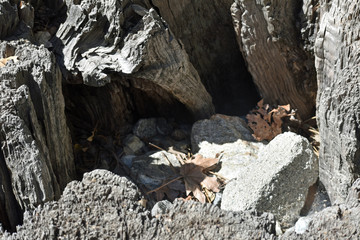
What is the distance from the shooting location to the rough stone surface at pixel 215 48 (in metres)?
4.11

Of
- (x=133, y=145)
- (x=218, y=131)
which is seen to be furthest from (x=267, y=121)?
(x=133, y=145)

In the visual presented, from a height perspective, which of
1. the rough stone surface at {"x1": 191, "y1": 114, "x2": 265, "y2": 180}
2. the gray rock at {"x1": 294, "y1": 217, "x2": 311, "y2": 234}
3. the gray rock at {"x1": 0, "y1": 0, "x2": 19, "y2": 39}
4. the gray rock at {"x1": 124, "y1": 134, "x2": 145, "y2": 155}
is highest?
the gray rock at {"x1": 0, "y1": 0, "x2": 19, "y2": 39}

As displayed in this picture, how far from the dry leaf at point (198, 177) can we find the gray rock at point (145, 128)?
1.92 ft

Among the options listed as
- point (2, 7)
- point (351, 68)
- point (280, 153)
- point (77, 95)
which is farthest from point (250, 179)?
point (2, 7)

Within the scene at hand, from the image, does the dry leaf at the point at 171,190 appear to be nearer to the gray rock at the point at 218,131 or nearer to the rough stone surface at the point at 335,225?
the gray rock at the point at 218,131

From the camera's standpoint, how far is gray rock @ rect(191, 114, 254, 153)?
3764mm

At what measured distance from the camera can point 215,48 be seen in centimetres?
439

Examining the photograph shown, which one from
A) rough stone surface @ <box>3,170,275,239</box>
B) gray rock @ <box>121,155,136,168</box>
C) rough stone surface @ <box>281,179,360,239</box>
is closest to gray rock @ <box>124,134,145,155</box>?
gray rock @ <box>121,155,136,168</box>

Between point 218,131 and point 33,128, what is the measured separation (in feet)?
5.46

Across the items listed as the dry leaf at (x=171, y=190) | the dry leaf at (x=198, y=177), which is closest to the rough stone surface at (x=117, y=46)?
the dry leaf at (x=198, y=177)

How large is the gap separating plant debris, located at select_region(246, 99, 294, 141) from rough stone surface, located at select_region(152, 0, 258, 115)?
16.9 inches

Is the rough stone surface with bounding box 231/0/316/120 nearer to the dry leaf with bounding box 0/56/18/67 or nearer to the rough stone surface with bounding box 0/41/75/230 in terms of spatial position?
the rough stone surface with bounding box 0/41/75/230

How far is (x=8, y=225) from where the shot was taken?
2.66 meters

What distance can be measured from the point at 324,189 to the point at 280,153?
40 centimetres
